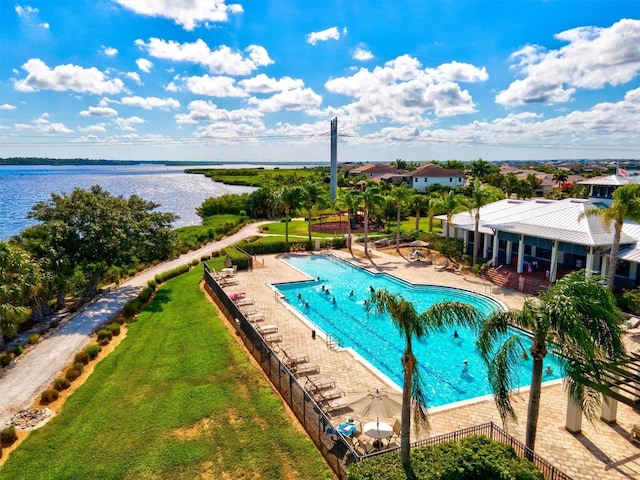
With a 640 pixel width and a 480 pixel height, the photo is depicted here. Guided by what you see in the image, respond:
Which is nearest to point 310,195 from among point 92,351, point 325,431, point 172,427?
point 92,351

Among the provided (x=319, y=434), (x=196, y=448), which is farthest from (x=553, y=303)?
(x=196, y=448)

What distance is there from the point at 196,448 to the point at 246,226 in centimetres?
5209

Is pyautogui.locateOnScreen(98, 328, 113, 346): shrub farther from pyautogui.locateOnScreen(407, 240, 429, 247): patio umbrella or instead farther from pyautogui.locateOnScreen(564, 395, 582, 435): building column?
pyautogui.locateOnScreen(407, 240, 429, 247): patio umbrella

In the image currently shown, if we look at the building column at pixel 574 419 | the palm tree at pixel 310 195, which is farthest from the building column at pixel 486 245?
the building column at pixel 574 419

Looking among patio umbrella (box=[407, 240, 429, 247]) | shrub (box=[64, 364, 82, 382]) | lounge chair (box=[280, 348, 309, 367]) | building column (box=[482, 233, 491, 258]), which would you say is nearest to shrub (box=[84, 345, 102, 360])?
shrub (box=[64, 364, 82, 382])

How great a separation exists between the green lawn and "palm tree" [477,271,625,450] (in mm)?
6351

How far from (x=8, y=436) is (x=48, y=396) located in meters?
2.82

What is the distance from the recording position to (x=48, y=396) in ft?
59.3

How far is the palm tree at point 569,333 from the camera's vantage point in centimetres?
1031

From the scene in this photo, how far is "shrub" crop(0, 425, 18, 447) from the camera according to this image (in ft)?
49.9

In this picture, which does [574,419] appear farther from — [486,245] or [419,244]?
[419,244]

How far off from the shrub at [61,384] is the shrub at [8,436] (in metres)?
3.44

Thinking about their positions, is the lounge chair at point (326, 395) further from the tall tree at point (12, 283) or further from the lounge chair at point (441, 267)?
the lounge chair at point (441, 267)

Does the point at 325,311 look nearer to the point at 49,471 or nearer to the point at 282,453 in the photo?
the point at 282,453
